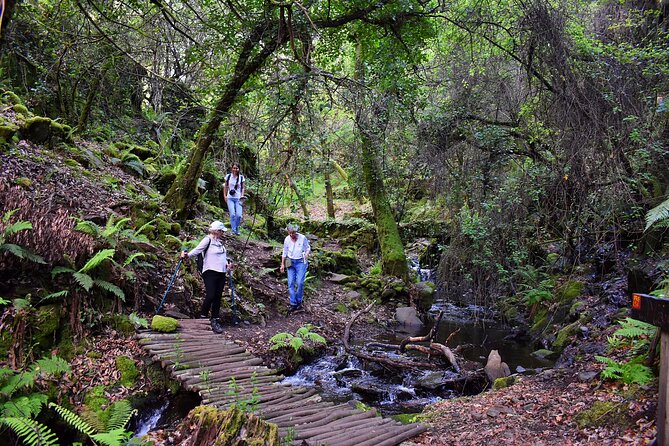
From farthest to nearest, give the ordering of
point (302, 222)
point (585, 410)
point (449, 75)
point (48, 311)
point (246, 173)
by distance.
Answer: point (302, 222), point (246, 173), point (449, 75), point (48, 311), point (585, 410)

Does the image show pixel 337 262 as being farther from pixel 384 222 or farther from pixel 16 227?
pixel 16 227

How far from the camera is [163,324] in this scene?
6.58m

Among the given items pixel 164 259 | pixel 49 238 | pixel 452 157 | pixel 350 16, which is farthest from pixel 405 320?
pixel 49 238

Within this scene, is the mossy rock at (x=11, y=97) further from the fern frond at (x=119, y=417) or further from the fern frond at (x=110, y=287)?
the fern frond at (x=119, y=417)

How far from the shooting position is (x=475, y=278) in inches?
482

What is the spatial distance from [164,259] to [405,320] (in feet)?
21.4

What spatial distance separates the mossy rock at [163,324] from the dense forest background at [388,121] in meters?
0.60

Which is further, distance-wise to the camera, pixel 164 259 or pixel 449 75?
pixel 449 75

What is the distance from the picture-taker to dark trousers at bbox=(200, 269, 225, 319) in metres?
7.26

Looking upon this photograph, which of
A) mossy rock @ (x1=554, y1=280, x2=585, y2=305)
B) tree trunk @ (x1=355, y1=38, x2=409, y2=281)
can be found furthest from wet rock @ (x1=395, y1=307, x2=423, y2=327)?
mossy rock @ (x1=554, y1=280, x2=585, y2=305)

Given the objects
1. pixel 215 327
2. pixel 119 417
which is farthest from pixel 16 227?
pixel 215 327

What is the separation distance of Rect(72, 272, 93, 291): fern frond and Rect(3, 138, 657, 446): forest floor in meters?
0.78

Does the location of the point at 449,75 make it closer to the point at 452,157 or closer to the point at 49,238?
the point at 452,157

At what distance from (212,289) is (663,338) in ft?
20.1
